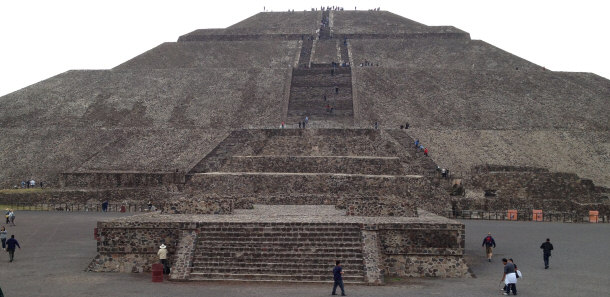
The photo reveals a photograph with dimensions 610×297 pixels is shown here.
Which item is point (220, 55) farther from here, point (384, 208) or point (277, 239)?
point (277, 239)

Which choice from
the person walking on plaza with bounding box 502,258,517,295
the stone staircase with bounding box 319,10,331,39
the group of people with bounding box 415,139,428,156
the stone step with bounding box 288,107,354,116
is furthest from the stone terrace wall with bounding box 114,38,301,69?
the person walking on plaza with bounding box 502,258,517,295

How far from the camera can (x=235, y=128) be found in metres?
40.8

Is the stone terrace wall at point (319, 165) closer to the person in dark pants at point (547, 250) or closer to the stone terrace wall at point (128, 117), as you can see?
the stone terrace wall at point (128, 117)

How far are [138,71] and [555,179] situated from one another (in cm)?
3295

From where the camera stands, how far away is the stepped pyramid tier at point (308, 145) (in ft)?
52.0

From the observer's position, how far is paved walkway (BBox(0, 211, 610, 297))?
44.5 ft

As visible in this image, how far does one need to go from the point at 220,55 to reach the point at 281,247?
45195 millimetres

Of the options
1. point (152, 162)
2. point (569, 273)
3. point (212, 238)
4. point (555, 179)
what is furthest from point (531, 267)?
point (152, 162)

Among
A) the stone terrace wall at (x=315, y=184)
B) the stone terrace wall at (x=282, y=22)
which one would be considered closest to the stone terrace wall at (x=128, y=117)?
the stone terrace wall at (x=315, y=184)

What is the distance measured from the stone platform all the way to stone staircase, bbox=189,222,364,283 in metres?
0.02

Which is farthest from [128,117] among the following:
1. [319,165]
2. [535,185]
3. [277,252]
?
[277,252]

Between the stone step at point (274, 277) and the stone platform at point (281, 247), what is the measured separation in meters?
0.02

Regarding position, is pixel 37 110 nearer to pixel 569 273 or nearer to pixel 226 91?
pixel 226 91

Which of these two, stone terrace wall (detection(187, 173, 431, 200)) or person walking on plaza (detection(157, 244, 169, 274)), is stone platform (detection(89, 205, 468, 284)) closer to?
person walking on plaza (detection(157, 244, 169, 274))
